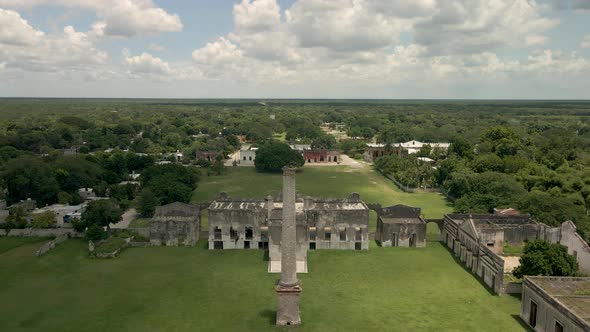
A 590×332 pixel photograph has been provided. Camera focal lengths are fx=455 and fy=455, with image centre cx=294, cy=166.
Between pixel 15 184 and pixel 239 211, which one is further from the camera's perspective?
pixel 15 184

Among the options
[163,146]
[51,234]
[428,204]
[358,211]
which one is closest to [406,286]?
[358,211]

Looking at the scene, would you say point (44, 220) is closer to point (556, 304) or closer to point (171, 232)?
point (171, 232)

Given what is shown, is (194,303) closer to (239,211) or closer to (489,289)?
(239,211)

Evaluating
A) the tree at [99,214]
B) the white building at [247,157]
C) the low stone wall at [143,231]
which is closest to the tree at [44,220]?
the tree at [99,214]

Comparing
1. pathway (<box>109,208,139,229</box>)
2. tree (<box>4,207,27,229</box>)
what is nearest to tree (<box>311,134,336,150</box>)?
pathway (<box>109,208,139,229</box>)

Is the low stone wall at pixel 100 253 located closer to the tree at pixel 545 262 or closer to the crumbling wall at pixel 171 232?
the crumbling wall at pixel 171 232

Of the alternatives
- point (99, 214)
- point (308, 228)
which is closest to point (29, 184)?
point (99, 214)

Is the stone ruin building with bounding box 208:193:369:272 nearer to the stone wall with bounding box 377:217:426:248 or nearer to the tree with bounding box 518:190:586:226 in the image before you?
the stone wall with bounding box 377:217:426:248
